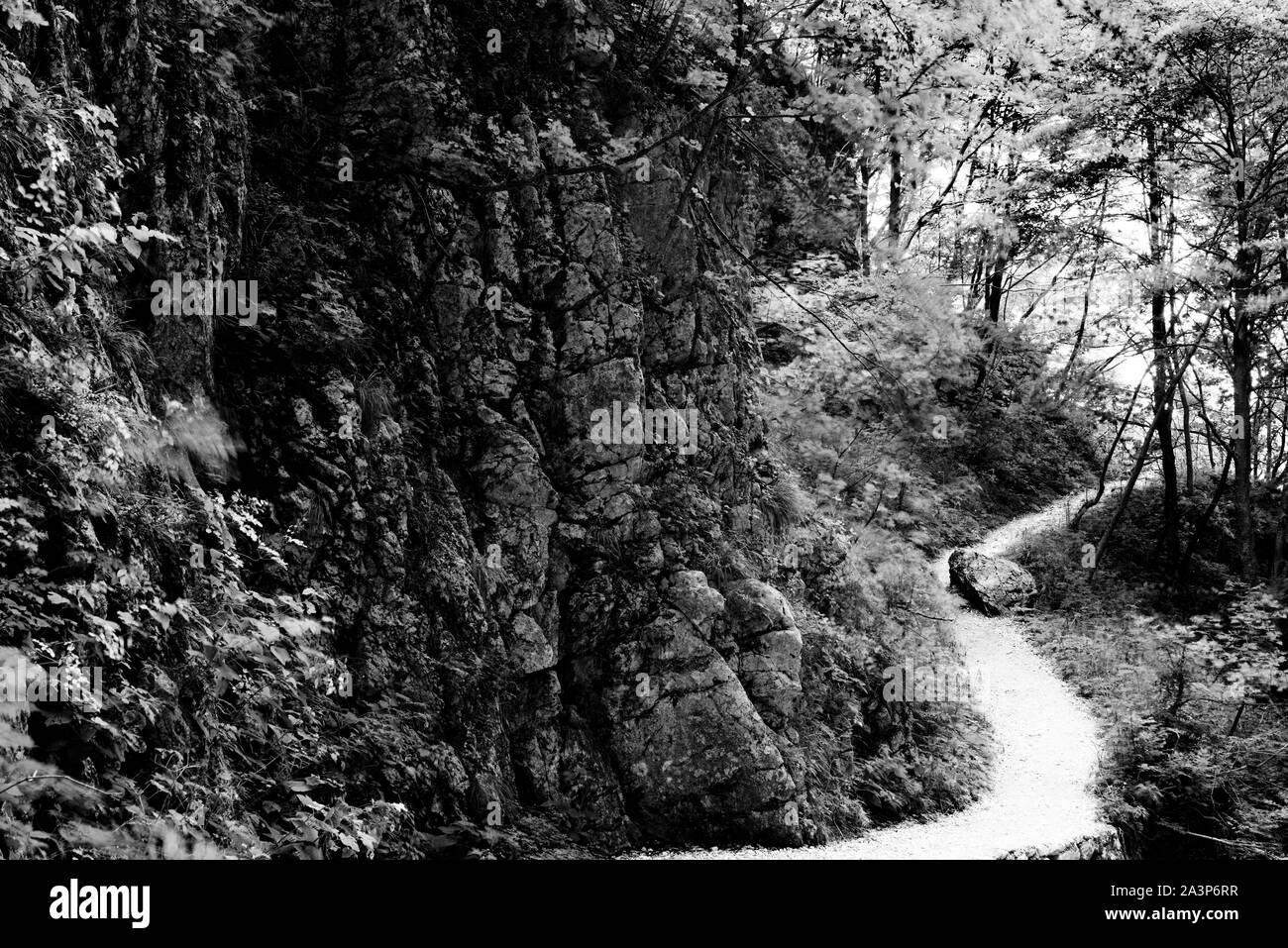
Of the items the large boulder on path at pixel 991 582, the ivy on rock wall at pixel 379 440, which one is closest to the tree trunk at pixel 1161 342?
the large boulder on path at pixel 991 582

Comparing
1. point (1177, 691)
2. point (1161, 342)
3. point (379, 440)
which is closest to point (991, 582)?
point (1177, 691)

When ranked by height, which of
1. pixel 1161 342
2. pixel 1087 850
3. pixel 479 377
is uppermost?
pixel 1161 342

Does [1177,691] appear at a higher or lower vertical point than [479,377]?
lower

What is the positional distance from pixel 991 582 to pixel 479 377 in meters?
13.5

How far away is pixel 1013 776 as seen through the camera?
11.6 metres

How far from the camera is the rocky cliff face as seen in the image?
5922 mm

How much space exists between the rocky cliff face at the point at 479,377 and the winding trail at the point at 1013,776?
1573mm

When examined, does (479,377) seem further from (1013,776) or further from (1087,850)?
(1013,776)

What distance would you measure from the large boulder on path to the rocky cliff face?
9379mm

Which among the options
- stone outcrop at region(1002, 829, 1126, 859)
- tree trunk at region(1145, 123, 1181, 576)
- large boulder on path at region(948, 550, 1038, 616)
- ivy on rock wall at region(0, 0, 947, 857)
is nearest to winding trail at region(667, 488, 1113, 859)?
stone outcrop at region(1002, 829, 1126, 859)

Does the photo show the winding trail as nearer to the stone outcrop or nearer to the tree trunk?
the stone outcrop

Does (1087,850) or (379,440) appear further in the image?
(1087,850)
